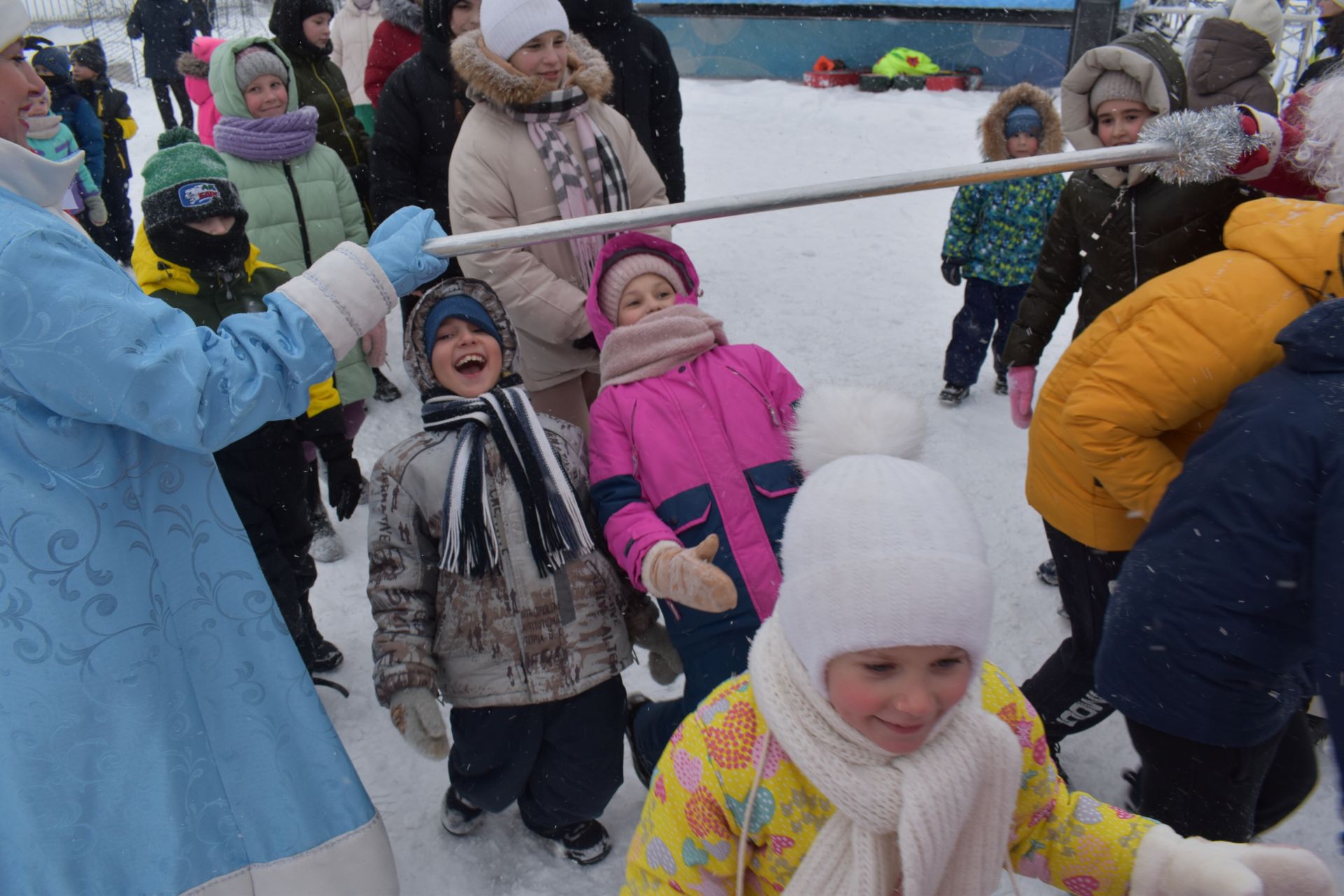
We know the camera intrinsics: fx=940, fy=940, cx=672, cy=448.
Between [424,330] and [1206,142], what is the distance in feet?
6.20

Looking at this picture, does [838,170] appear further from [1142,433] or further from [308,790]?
[308,790]

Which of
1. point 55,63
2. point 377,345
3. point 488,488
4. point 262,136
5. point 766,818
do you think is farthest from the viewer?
point 55,63

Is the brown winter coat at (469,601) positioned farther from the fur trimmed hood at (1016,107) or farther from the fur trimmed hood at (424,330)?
the fur trimmed hood at (1016,107)

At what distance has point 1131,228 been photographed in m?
2.95

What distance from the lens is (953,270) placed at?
4969 millimetres

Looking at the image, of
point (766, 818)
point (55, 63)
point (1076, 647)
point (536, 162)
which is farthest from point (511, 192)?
point (55, 63)

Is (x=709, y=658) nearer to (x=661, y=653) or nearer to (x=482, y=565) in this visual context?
(x=661, y=653)

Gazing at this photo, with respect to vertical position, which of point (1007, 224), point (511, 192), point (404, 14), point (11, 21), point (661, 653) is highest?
point (11, 21)

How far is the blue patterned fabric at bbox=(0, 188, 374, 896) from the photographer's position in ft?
4.96

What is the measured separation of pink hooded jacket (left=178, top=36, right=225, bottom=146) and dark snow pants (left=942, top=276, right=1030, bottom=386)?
13.8 feet


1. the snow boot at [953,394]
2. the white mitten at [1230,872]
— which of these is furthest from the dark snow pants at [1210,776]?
the snow boot at [953,394]

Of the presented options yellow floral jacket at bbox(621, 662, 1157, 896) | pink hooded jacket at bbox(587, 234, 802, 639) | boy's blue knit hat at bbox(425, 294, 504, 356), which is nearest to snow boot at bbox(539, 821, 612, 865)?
pink hooded jacket at bbox(587, 234, 802, 639)

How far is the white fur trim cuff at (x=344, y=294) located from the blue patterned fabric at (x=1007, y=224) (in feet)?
12.2

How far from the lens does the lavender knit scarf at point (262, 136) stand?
3857 millimetres
